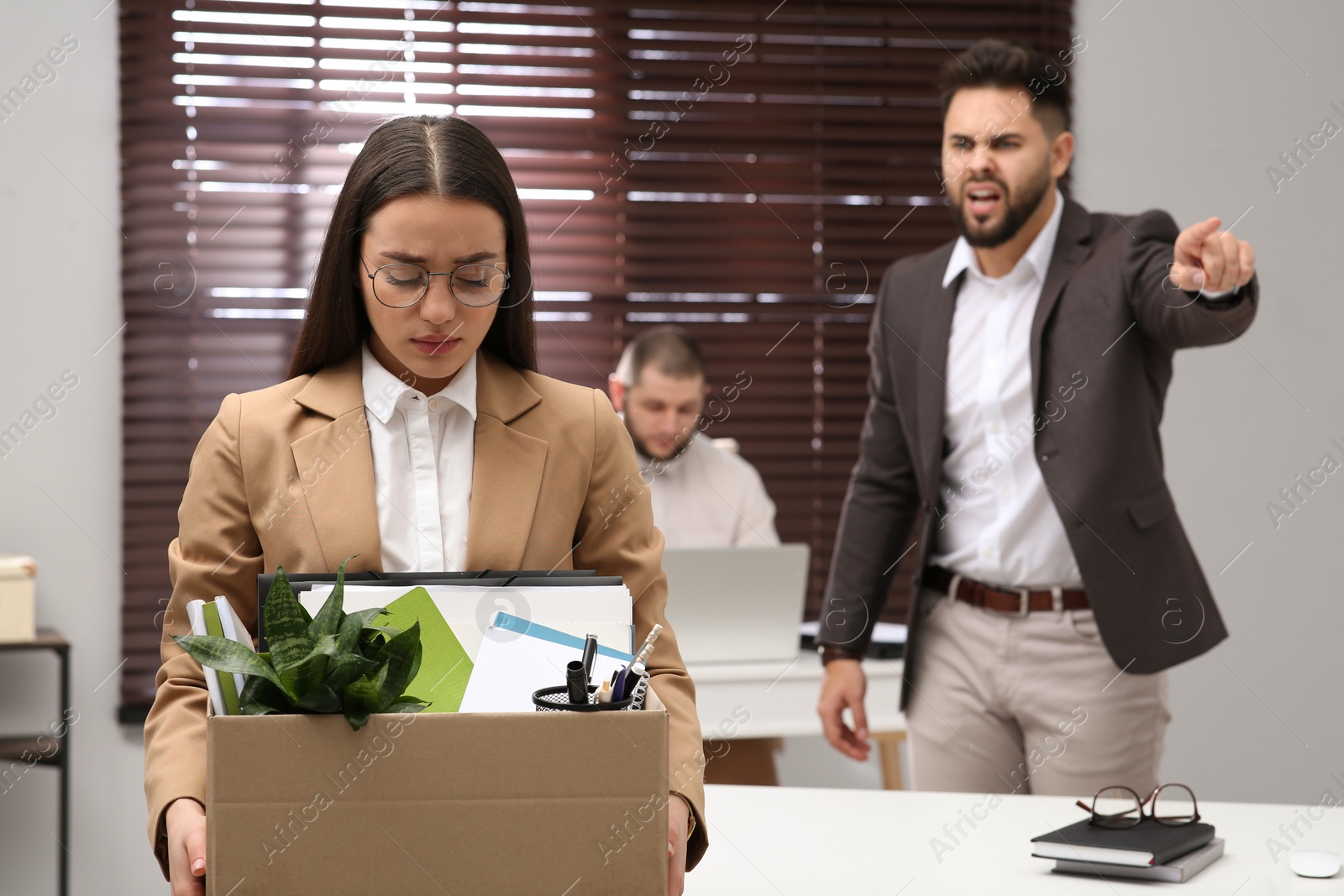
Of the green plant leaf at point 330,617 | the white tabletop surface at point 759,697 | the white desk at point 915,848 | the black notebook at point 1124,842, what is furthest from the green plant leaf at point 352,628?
the white tabletop surface at point 759,697

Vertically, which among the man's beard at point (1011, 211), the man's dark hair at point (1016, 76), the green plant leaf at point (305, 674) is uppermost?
the man's dark hair at point (1016, 76)

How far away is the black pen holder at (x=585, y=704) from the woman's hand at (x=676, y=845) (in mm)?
138

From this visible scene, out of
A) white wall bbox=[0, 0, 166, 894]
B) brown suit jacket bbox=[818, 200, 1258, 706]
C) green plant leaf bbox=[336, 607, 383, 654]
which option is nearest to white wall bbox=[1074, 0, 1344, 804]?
brown suit jacket bbox=[818, 200, 1258, 706]

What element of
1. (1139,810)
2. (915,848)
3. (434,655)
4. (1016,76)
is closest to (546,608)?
(434,655)

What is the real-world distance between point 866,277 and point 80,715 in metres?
2.70

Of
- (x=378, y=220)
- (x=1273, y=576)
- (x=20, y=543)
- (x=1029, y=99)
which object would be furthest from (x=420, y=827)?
(x=1273, y=576)

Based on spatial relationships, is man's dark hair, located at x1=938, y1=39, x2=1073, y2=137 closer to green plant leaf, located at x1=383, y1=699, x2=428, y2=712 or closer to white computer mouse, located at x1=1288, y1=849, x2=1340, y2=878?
white computer mouse, located at x1=1288, y1=849, x2=1340, y2=878

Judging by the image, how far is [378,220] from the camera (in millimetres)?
1192

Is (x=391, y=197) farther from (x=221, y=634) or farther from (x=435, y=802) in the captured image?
(x=435, y=802)

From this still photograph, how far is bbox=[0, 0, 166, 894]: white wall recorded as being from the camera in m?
3.34

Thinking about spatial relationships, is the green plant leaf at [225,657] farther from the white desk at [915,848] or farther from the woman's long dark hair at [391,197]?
the white desk at [915,848]

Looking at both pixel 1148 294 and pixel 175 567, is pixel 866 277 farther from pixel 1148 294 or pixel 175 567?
pixel 175 567

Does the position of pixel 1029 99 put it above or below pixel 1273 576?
above

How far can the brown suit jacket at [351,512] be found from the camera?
1.10m
